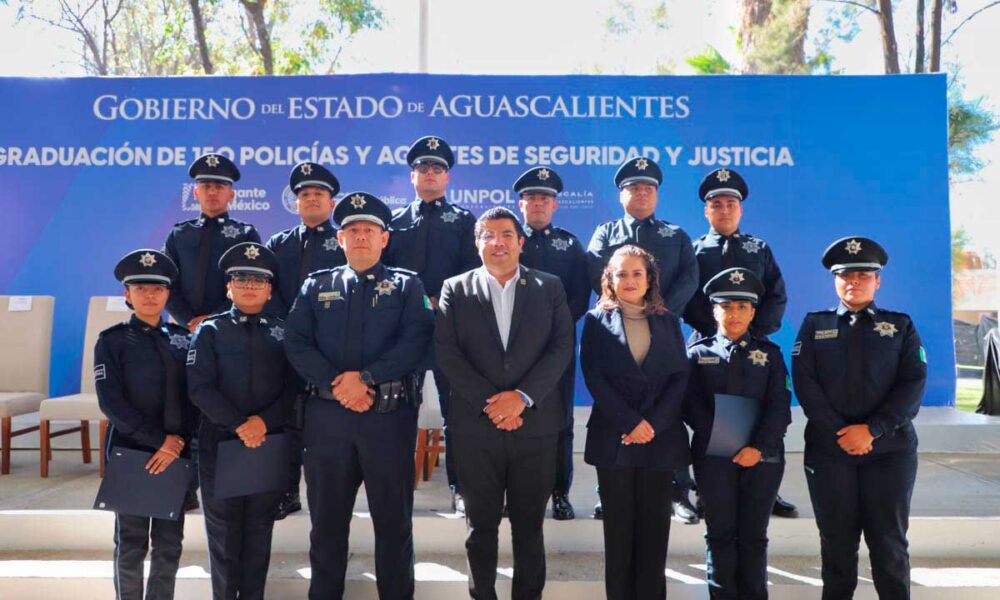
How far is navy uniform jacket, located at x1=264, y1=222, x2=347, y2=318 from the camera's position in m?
3.20

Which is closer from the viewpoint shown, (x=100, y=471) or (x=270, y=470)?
(x=270, y=470)

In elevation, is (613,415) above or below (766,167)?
below

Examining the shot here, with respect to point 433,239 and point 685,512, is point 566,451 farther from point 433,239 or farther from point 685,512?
point 433,239

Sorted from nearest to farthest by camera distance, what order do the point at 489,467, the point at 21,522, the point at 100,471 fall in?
the point at 489,467 < the point at 21,522 < the point at 100,471

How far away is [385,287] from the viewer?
259 centimetres

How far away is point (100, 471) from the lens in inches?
160

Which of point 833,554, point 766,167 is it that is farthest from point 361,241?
point 766,167

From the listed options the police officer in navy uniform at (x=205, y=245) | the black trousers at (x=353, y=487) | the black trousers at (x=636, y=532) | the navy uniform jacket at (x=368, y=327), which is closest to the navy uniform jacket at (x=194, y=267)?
the police officer in navy uniform at (x=205, y=245)

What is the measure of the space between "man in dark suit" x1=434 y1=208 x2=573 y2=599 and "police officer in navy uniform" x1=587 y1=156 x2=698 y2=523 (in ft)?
2.53

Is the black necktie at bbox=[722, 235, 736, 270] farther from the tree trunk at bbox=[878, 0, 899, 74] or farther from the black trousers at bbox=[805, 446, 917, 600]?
the tree trunk at bbox=[878, 0, 899, 74]

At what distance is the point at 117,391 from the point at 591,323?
167 cm

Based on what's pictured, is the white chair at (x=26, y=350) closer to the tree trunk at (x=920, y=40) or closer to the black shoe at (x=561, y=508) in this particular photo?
the black shoe at (x=561, y=508)

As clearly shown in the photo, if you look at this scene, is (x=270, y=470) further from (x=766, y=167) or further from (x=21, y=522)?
(x=766, y=167)

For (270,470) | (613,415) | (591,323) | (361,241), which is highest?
(361,241)
